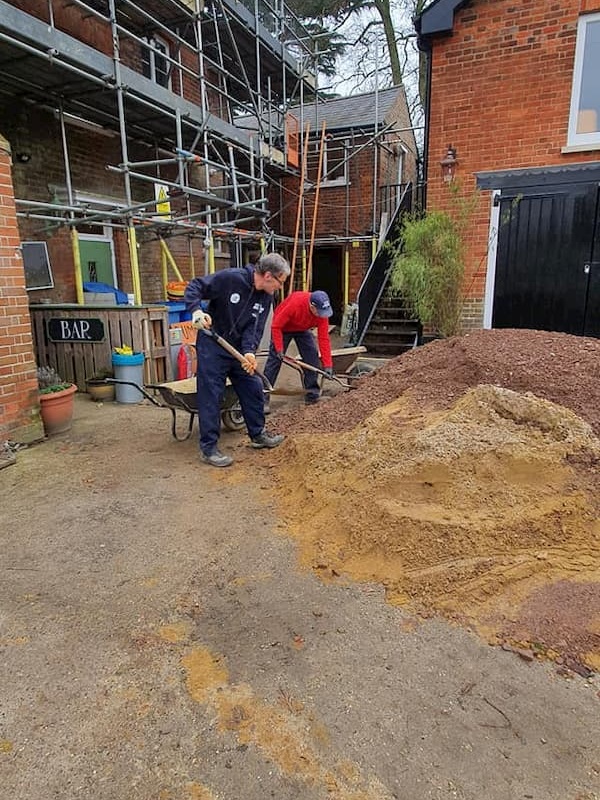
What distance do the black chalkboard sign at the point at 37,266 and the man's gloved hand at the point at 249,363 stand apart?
491 centimetres

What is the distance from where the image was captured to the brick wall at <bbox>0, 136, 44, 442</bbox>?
4.80m

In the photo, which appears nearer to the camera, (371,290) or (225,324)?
(225,324)

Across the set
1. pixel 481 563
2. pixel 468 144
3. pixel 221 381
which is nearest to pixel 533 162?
pixel 468 144

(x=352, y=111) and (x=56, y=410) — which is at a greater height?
(x=352, y=111)

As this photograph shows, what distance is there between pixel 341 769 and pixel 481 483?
197 cm

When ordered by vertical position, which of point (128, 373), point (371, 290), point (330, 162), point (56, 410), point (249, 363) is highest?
point (330, 162)

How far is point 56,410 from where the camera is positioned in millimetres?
5508

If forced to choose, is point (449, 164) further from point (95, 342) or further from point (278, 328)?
point (95, 342)

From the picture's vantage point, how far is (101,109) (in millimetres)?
8766

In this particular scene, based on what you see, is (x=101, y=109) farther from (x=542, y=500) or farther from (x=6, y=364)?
(x=542, y=500)

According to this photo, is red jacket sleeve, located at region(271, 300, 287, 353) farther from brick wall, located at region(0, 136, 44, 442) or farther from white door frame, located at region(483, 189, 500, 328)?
white door frame, located at region(483, 189, 500, 328)

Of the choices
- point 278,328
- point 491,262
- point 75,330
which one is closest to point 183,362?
point 75,330

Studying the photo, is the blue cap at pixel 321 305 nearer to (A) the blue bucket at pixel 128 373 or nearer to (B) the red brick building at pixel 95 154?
(A) the blue bucket at pixel 128 373

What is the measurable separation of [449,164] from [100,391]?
6481mm
